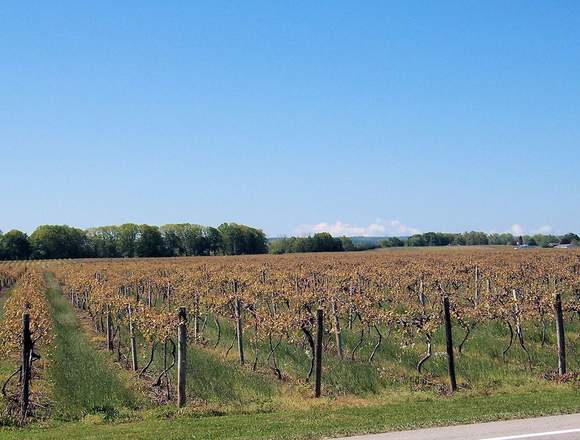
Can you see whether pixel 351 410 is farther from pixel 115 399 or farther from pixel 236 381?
pixel 115 399

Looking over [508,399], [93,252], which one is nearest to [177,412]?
[508,399]

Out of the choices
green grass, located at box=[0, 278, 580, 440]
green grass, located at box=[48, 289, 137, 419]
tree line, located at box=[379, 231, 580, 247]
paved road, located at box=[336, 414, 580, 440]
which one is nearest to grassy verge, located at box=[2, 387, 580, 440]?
green grass, located at box=[0, 278, 580, 440]

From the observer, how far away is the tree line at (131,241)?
4958 inches

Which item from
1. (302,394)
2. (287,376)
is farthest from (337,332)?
(302,394)

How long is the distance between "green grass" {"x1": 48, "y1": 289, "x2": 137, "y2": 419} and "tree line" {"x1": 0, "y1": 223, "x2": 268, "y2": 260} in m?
112

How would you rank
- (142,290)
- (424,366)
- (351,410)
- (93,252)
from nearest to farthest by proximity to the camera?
(351,410) < (424,366) < (142,290) < (93,252)

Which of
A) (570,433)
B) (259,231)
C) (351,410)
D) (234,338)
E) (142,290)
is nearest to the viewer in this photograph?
(570,433)

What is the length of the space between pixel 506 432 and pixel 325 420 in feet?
10.4

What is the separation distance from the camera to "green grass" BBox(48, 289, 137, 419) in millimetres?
12953

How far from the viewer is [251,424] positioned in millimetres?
11016

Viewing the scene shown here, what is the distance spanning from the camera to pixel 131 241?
452 ft

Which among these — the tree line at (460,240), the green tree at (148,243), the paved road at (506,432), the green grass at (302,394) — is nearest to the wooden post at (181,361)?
the green grass at (302,394)

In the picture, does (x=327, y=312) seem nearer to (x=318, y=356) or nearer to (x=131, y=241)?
(x=318, y=356)

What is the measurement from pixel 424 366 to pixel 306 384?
387cm
